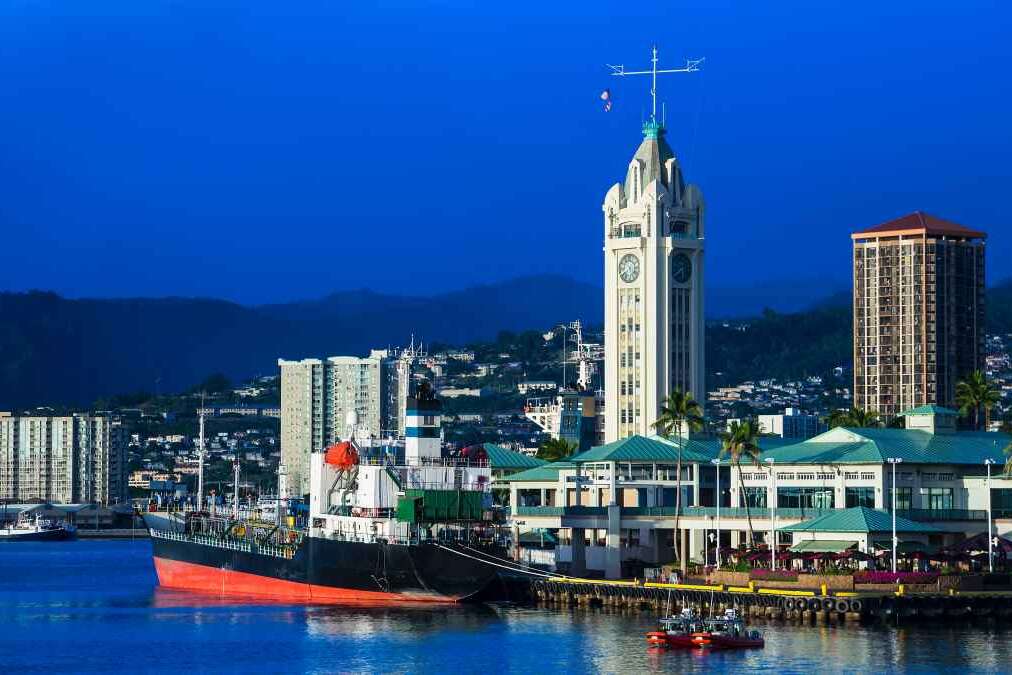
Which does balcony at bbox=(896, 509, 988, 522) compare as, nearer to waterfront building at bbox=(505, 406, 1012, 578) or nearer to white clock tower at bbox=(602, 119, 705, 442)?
waterfront building at bbox=(505, 406, 1012, 578)

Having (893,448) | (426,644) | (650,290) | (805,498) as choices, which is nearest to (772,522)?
(805,498)

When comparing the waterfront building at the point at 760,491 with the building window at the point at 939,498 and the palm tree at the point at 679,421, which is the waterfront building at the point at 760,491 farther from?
the palm tree at the point at 679,421

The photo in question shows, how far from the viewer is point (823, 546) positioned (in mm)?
123250

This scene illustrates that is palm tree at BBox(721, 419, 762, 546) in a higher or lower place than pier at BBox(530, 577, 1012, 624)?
higher

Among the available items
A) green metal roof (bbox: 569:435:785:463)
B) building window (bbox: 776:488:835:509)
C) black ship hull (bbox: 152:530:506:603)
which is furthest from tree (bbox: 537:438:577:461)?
building window (bbox: 776:488:835:509)

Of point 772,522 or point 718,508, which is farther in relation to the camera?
point 718,508

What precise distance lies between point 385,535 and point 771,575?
77.6 feet

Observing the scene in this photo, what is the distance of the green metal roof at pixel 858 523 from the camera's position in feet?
401

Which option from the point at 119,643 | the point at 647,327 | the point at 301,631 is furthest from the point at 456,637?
the point at 647,327

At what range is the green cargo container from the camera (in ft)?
419

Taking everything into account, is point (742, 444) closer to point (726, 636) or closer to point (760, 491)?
point (760, 491)

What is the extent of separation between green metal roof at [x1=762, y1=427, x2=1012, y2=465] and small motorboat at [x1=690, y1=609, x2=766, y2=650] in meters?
31.0

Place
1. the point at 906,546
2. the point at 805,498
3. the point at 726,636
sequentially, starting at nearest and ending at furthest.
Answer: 1. the point at 726,636
2. the point at 906,546
3. the point at 805,498

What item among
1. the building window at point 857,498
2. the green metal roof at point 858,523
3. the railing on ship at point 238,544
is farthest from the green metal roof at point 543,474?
the green metal roof at point 858,523
